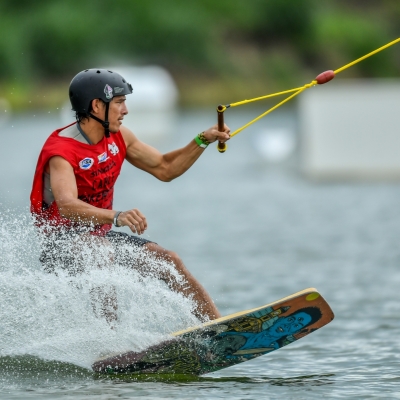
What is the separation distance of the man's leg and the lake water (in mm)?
88

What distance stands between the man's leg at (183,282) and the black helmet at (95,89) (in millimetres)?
870

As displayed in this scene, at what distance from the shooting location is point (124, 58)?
6981 cm

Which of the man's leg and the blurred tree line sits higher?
the blurred tree line

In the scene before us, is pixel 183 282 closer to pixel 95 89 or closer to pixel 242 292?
pixel 95 89

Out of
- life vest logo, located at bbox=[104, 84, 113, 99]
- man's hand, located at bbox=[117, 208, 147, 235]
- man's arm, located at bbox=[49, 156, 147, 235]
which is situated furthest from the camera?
life vest logo, located at bbox=[104, 84, 113, 99]

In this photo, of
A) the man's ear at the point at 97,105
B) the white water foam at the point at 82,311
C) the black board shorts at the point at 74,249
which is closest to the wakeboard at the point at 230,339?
the white water foam at the point at 82,311

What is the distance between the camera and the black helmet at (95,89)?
22.4 ft

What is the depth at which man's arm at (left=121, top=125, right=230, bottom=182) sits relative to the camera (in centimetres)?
722

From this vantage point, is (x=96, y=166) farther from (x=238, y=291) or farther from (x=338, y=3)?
(x=338, y=3)

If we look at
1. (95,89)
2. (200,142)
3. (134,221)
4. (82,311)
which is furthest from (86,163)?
(82,311)

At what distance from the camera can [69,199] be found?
21.5 feet

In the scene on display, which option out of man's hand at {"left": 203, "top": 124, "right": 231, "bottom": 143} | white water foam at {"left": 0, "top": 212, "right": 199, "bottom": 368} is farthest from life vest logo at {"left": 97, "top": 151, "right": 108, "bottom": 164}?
man's hand at {"left": 203, "top": 124, "right": 231, "bottom": 143}

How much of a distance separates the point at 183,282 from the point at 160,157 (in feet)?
3.37

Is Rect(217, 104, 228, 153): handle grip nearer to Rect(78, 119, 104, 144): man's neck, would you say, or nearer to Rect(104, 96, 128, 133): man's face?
Rect(104, 96, 128, 133): man's face
